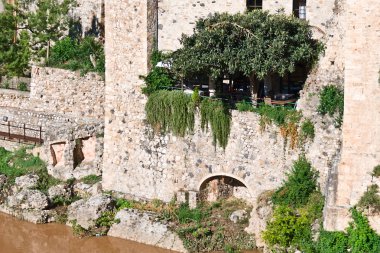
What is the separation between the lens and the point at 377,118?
21.2m

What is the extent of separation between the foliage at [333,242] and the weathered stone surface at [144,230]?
440cm

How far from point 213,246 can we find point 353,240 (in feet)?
15.2

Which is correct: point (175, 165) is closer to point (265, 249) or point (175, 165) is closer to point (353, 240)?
point (265, 249)

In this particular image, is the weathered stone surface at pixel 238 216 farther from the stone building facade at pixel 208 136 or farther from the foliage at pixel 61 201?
the foliage at pixel 61 201

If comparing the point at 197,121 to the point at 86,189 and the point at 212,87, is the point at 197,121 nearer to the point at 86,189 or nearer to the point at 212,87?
the point at 212,87

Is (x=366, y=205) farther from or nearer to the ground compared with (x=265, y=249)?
farther from the ground

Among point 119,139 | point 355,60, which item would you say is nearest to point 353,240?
point 355,60

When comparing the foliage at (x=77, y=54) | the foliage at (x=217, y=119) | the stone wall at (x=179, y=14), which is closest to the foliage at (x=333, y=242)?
the foliage at (x=217, y=119)

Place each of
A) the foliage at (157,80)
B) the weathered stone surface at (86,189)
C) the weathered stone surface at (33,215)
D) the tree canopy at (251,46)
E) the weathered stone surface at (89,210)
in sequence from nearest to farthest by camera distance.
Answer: the tree canopy at (251,46), the weathered stone surface at (89,210), the foliage at (157,80), the weathered stone surface at (33,215), the weathered stone surface at (86,189)

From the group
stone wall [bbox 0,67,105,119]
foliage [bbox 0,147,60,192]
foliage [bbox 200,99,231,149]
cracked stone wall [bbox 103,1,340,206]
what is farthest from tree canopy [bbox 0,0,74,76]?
foliage [bbox 200,99,231,149]

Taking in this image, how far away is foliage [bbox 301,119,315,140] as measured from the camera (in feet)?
79.8

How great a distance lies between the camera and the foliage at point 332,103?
2381 centimetres

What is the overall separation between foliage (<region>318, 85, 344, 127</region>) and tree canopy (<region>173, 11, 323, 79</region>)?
1.24 metres

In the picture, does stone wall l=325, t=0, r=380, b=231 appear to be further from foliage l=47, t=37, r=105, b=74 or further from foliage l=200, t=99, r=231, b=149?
foliage l=47, t=37, r=105, b=74
